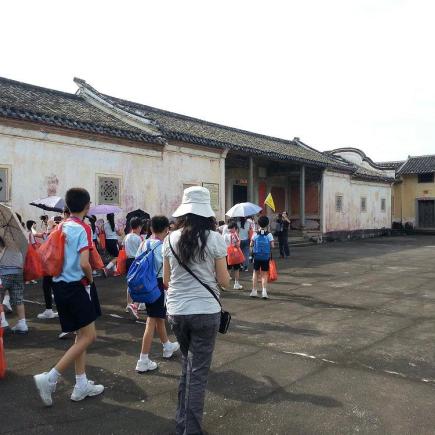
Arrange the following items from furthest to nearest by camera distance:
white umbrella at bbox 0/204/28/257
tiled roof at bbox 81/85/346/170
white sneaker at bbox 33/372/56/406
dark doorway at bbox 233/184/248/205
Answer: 1. dark doorway at bbox 233/184/248/205
2. tiled roof at bbox 81/85/346/170
3. white umbrella at bbox 0/204/28/257
4. white sneaker at bbox 33/372/56/406

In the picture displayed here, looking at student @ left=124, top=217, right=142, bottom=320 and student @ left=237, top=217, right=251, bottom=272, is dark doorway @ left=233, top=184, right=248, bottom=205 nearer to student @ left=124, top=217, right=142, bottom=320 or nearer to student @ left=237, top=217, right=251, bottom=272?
student @ left=237, top=217, right=251, bottom=272

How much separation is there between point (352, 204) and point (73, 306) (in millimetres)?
23513

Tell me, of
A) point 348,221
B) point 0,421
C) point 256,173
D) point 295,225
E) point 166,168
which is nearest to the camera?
point 0,421

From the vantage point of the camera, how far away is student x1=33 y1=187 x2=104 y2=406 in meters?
3.64

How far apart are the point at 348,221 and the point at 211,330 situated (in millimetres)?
23188

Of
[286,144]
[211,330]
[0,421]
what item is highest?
[286,144]

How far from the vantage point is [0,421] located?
132 inches

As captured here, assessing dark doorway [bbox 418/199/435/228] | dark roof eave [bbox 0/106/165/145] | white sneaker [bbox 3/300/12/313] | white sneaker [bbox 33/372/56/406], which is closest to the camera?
white sneaker [bbox 33/372/56/406]

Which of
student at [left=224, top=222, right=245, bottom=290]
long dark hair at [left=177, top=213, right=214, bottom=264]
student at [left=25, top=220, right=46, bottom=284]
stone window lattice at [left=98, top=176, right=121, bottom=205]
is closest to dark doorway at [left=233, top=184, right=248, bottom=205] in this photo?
stone window lattice at [left=98, top=176, right=121, bottom=205]

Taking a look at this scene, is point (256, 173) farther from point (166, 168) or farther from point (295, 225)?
point (166, 168)

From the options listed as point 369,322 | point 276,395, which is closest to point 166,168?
point 369,322

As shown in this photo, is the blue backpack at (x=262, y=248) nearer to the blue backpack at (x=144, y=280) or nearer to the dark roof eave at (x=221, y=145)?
the blue backpack at (x=144, y=280)

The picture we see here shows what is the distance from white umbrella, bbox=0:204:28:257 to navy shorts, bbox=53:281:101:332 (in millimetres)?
2204

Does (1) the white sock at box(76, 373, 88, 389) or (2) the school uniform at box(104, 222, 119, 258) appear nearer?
(1) the white sock at box(76, 373, 88, 389)
